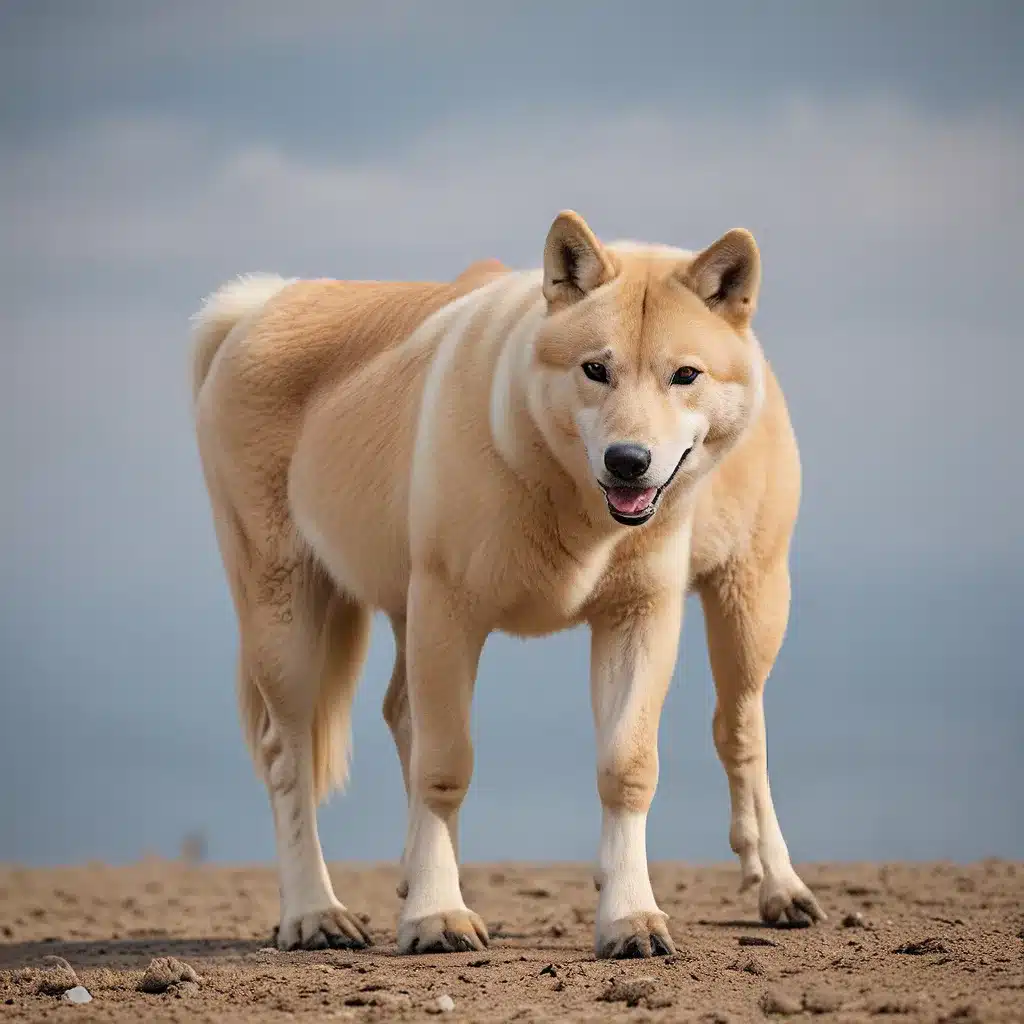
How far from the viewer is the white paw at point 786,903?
7535mm

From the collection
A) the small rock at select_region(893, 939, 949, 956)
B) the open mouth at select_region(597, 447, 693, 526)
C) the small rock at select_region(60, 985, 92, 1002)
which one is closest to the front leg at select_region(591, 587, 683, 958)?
the open mouth at select_region(597, 447, 693, 526)

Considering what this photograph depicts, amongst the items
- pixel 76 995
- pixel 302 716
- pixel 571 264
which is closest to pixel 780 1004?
pixel 76 995

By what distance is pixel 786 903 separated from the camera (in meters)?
7.54

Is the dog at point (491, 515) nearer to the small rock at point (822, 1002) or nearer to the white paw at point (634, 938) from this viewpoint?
the white paw at point (634, 938)

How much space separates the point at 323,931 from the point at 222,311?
109 inches

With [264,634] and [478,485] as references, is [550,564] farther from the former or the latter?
[264,634]

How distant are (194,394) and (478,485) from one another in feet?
8.37

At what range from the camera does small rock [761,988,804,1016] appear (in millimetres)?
5281

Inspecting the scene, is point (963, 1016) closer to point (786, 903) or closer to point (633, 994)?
point (633, 994)

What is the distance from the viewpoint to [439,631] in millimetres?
6355

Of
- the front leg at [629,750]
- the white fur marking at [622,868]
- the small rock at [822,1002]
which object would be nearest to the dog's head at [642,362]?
the front leg at [629,750]

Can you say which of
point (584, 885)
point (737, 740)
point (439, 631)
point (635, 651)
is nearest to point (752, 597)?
point (737, 740)

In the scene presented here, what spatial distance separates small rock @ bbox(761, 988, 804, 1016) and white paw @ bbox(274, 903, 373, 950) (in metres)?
2.10

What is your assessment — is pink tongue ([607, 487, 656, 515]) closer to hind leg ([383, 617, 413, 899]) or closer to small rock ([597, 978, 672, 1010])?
small rock ([597, 978, 672, 1010])
